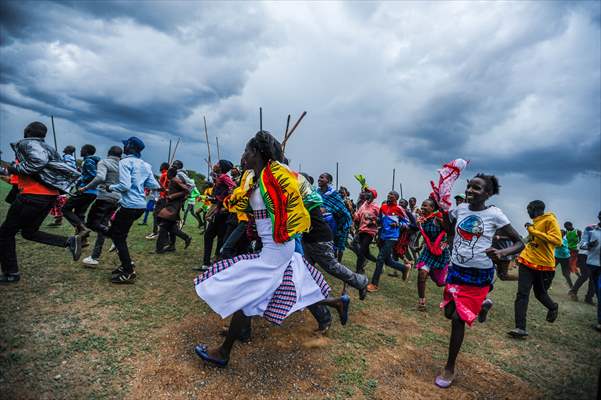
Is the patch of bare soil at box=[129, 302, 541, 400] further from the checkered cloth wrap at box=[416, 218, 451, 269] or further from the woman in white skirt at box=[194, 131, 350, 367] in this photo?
the checkered cloth wrap at box=[416, 218, 451, 269]

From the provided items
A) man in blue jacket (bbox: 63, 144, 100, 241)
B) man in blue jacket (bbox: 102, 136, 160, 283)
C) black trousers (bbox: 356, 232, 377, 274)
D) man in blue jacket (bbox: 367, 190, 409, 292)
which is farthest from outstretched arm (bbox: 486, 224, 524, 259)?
man in blue jacket (bbox: 63, 144, 100, 241)

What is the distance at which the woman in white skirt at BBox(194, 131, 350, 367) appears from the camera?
2.68m

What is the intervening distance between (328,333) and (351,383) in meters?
0.96

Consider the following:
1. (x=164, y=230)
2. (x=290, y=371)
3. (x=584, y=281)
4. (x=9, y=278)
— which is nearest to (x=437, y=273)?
(x=290, y=371)

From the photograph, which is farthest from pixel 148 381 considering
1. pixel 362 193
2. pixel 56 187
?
pixel 362 193

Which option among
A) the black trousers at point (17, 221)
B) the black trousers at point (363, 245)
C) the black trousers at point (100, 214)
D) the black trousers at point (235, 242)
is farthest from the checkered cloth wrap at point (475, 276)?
the black trousers at point (17, 221)

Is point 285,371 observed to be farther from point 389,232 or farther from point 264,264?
point 389,232

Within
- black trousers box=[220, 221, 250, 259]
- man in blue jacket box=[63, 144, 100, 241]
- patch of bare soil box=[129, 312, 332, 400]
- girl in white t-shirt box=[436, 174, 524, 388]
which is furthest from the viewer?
man in blue jacket box=[63, 144, 100, 241]

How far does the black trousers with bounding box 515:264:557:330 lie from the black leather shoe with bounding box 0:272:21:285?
7.13 metres

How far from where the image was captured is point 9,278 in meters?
4.11

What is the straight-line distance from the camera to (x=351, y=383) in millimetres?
2971

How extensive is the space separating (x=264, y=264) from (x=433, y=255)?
11.8 ft

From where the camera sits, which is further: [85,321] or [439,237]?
[439,237]

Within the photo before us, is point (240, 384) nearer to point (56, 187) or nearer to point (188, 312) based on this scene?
point (188, 312)
